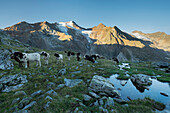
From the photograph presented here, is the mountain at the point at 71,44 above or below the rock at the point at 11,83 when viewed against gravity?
above

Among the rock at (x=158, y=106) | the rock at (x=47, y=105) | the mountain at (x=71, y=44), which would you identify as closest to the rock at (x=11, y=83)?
the rock at (x=47, y=105)

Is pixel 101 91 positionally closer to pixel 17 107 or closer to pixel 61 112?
pixel 61 112

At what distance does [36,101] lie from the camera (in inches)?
198

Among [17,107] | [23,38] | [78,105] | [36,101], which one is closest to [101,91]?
[78,105]

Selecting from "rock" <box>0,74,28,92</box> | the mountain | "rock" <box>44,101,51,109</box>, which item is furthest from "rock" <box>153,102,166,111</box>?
the mountain

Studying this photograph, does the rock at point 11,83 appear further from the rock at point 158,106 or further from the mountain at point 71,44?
the mountain at point 71,44

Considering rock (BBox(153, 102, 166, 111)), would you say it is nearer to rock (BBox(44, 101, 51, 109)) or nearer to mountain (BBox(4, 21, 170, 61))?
rock (BBox(44, 101, 51, 109))

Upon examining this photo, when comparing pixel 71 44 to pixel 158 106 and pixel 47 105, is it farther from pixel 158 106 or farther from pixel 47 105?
pixel 158 106

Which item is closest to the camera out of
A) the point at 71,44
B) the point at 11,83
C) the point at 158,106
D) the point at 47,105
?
the point at 47,105

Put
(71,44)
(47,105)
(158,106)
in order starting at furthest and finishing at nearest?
(71,44)
(158,106)
(47,105)

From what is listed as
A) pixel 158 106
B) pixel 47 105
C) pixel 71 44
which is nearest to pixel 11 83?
pixel 47 105

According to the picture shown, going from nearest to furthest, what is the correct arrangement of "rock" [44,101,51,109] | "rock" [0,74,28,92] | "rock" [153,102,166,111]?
"rock" [44,101,51,109], "rock" [153,102,166,111], "rock" [0,74,28,92]

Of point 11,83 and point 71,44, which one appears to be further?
point 71,44

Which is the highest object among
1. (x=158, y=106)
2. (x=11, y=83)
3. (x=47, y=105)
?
(x=11, y=83)
